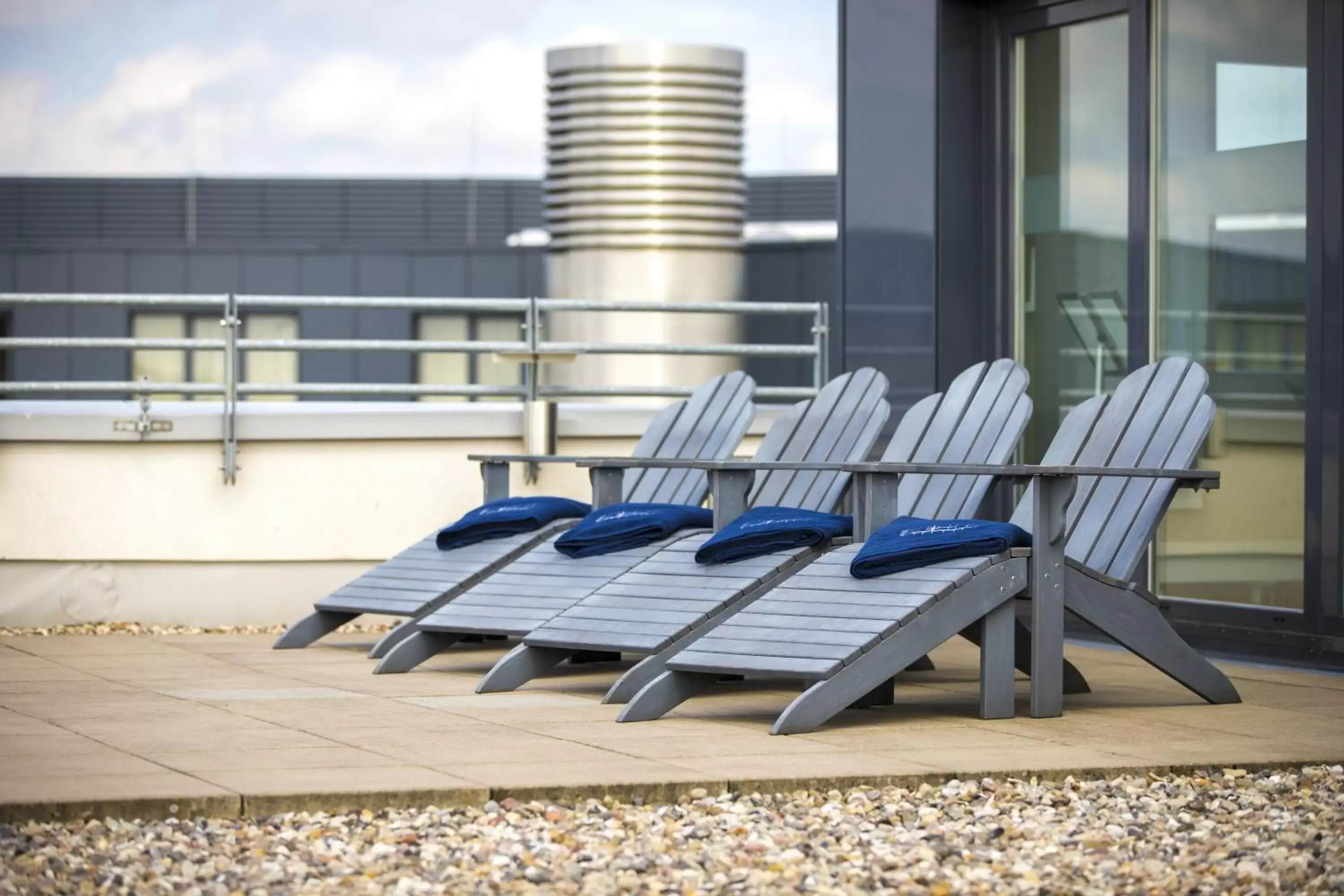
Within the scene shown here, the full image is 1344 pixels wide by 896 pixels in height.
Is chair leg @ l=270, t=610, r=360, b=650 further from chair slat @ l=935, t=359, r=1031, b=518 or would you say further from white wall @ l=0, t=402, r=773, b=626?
chair slat @ l=935, t=359, r=1031, b=518

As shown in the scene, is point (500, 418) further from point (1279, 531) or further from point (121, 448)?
point (1279, 531)

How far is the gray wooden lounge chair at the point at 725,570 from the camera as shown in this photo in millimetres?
6051

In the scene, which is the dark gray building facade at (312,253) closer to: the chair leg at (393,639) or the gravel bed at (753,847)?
the chair leg at (393,639)

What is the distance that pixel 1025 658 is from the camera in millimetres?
6340

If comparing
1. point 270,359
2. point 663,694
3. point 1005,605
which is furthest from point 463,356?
point 1005,605

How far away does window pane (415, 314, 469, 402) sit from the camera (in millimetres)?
23125

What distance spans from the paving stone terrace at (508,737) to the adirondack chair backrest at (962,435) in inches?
26.3

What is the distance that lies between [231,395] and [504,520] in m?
1.91

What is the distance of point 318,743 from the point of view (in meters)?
5.04

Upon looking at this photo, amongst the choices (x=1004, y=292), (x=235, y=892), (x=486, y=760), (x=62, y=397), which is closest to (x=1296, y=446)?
(x=1004, y=292)

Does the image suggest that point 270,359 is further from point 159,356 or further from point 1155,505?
point 1155,505

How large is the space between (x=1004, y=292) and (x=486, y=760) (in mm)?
4957

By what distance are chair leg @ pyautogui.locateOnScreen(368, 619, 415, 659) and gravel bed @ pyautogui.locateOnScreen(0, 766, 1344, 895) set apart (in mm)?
3026

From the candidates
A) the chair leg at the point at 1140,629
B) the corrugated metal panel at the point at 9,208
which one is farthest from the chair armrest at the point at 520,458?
the corrugated metal panel at the point at 9,208
